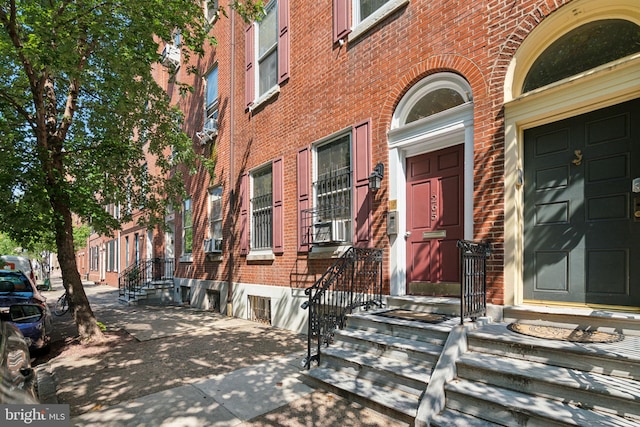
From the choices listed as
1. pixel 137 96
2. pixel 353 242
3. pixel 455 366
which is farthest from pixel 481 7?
pixel 137 96

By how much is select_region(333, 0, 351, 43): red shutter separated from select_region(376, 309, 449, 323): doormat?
5.28 metres

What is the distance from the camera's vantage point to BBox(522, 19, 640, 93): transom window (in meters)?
3.82

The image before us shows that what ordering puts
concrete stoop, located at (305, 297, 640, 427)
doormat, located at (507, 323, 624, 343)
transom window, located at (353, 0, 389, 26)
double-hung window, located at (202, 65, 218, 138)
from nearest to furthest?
concrete stoop, located at (305, 297, 640, 427) → doormat, located at (507, 323, 624, 343) → transom window, located at (353, 0, 389, 26) → double-hung window, located at (202, 65, 218, 138)

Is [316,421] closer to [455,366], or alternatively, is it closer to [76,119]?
[455,366]

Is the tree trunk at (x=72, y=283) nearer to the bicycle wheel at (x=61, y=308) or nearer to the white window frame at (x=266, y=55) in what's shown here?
the white window frame at (x=266, y=55)

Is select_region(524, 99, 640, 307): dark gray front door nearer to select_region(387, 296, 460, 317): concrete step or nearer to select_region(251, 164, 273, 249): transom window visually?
select_region(387, 296, 460, 317): concrete step

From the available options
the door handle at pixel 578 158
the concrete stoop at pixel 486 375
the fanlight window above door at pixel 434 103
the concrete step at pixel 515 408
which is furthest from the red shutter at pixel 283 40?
the concrete step at pixel 515 408

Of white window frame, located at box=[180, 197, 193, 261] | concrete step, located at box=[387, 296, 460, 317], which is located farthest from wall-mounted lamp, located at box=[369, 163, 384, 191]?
white window frame, located at box=[180, 197, 193, 261]

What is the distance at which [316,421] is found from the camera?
11.9ft

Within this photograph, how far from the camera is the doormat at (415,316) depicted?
4.52 meters

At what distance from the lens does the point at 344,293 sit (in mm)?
5922

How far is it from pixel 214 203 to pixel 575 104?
1000cm

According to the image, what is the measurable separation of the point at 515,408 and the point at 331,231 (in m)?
4.19

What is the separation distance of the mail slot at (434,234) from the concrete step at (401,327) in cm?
137
